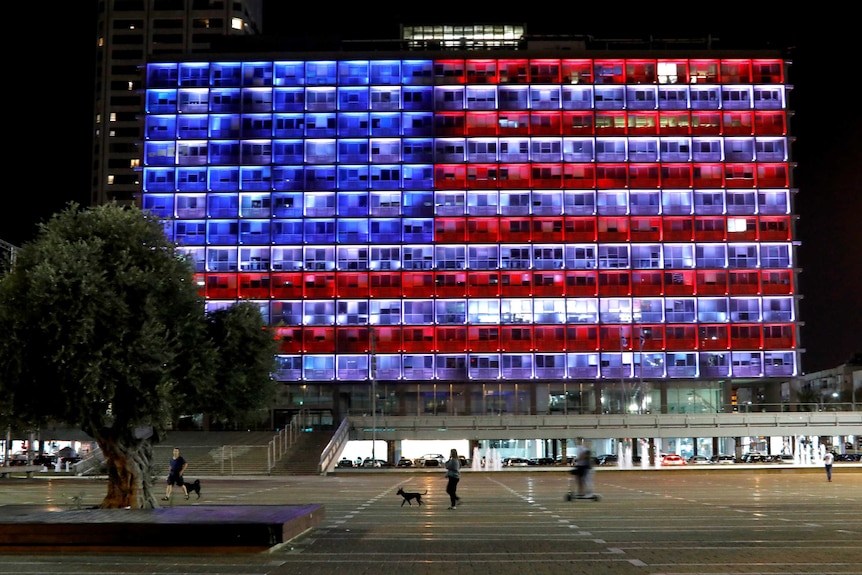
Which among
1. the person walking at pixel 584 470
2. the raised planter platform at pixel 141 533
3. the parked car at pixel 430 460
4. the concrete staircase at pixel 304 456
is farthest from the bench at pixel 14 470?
the raised planter platform at pixel 141 533

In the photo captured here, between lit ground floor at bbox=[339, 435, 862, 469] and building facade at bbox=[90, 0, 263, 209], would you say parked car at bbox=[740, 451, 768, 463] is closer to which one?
lit ground floor at bbox=[339, 435, 862, 469]

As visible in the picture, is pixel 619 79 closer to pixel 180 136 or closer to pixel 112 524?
pixel 180 136

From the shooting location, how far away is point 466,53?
11425 cm

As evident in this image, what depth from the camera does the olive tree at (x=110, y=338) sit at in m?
23.6

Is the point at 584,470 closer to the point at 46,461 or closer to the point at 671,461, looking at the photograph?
the point at 671,461

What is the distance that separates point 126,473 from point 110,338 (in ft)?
12.0

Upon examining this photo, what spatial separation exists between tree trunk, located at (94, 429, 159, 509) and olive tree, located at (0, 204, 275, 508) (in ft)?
0.08

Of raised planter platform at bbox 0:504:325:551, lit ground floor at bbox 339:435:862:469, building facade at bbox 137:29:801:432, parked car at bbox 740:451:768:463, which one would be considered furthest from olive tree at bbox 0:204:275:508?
building facade at bbox 137:29:801:432

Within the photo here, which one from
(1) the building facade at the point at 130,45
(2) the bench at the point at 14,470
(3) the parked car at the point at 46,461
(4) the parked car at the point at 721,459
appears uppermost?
(1) the building facade at the point at 130,45

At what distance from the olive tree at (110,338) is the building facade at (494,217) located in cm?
8348

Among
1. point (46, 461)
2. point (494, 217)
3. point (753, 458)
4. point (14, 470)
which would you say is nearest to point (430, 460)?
point (753, 458)

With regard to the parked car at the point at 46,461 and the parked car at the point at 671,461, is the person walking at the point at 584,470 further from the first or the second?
the parked car at the point at 46,461

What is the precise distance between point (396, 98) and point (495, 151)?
487 inches

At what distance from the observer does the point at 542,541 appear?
21125 mm
